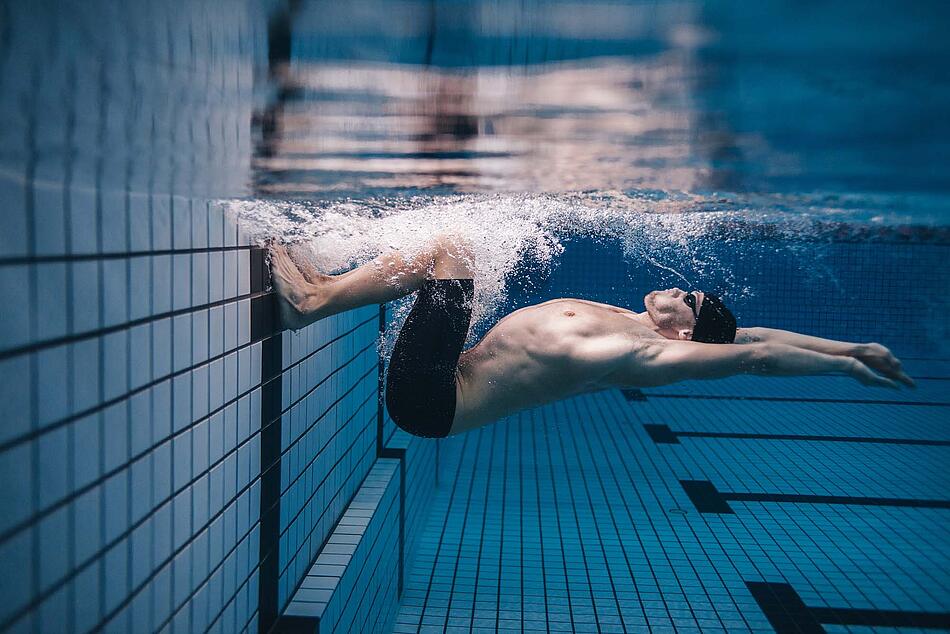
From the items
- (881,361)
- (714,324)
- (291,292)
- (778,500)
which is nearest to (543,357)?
(714,324)

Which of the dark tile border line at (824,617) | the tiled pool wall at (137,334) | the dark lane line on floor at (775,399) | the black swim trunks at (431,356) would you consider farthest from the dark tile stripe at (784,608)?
the dark lane line on floor at (775,399)

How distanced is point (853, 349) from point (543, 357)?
4.62ft

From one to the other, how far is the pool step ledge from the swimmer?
97 cm

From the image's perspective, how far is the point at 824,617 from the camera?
183 inches

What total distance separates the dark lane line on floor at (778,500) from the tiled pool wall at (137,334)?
496 cm

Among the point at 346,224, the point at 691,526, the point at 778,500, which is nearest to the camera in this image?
the point at 346,224

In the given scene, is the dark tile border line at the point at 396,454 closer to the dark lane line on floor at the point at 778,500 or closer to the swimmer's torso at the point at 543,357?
the swimmer's torso at the point at 543,357

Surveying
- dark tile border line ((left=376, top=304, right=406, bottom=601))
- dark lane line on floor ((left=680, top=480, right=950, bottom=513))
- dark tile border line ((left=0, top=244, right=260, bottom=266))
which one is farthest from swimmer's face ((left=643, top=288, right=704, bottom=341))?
dark lane line on floor ((left=680, top=480, right=950, bottom=513))

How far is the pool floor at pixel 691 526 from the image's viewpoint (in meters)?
4.85

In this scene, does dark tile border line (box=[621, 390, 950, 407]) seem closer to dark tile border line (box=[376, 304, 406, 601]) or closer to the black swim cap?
dark tile border line (box=[376, 304, 406, 601])

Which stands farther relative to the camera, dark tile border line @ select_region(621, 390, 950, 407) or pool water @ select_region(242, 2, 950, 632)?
dark tile border line @ select_region(621, 390, 950, 407)

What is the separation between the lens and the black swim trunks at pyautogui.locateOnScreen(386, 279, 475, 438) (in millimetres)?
3150

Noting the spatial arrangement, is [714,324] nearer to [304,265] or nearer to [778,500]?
[304,265]

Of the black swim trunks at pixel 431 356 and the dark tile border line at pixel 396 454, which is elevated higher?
the black swim trunks at pixel 431 356
